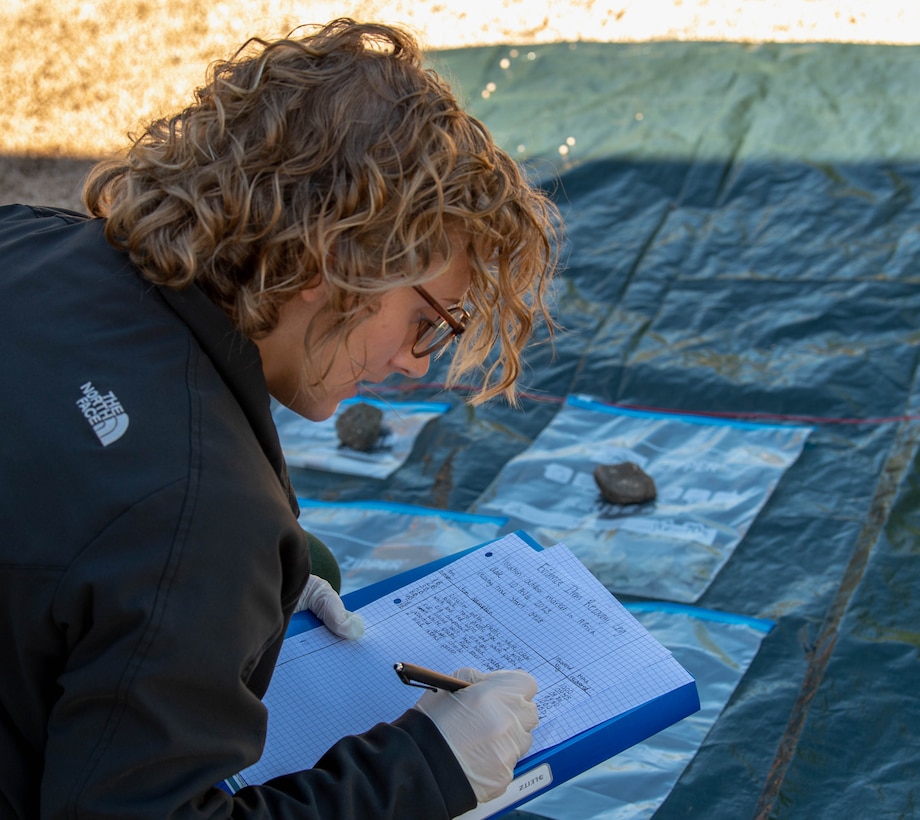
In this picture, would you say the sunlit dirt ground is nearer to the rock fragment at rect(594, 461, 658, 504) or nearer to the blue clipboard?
the rock fragment at rect(594, 461, 658, 504)

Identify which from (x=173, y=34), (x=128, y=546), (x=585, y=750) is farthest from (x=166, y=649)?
(x=173, y=34)

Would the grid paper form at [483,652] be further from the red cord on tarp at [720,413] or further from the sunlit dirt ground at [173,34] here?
the sunlit dirt ground at [173,34]

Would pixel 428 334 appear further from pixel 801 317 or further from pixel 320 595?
pixel 801 317

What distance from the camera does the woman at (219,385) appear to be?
2.62ft

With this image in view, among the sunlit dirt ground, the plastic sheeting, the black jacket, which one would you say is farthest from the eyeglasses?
the sunlit dirt ground

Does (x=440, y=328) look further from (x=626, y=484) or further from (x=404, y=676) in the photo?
(x=626, y=484)

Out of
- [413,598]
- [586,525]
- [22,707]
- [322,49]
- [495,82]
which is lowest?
[586,525]

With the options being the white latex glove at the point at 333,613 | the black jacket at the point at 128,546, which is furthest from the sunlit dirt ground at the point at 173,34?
the black jacket at the point at 128,546

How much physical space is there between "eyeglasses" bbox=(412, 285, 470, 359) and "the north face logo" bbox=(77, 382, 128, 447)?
0.32 m

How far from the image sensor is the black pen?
3.50ft

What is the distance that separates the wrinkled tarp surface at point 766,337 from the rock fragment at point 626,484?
0.22 metres

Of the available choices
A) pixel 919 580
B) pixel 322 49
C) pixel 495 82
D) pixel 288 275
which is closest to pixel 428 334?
pixel 288 275

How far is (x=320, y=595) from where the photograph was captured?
130cm

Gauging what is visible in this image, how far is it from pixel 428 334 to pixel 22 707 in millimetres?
513
